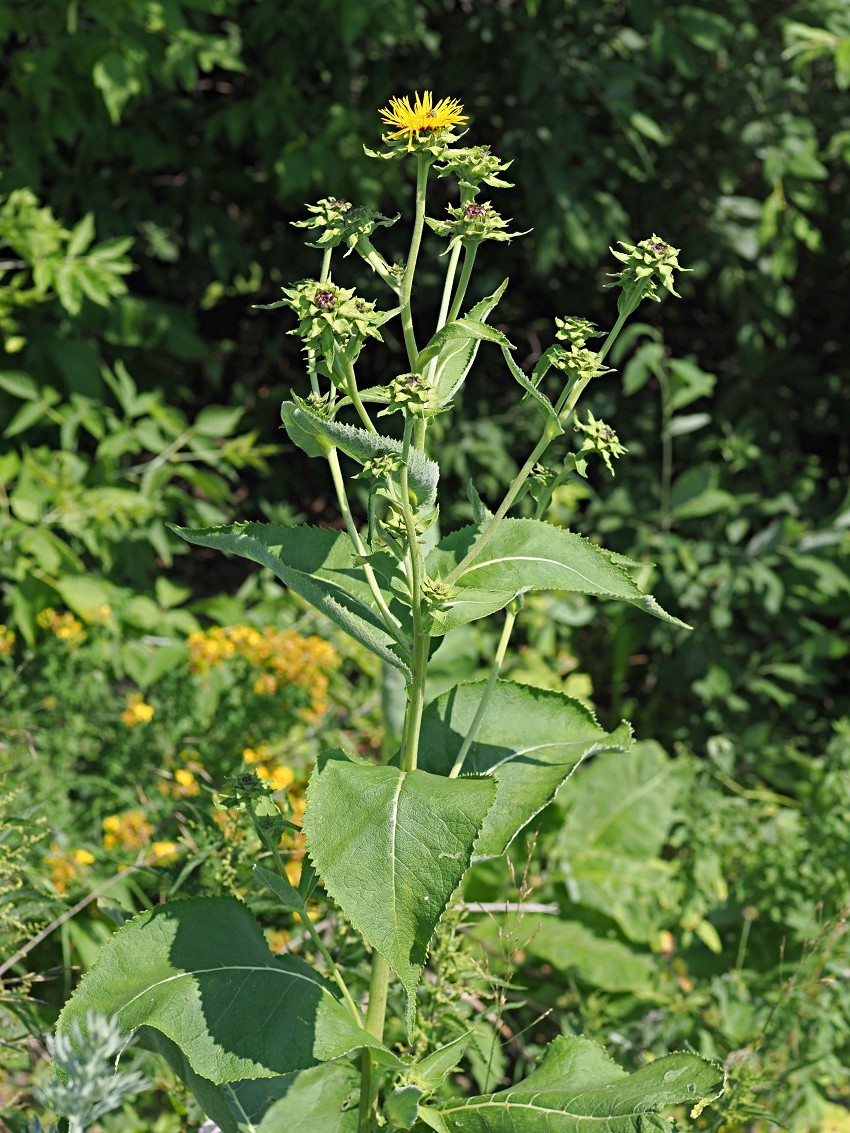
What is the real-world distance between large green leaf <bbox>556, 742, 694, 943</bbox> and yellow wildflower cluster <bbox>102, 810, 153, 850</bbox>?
1.14 metres

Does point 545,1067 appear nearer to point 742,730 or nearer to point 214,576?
point 742,730

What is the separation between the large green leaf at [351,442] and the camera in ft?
4.44

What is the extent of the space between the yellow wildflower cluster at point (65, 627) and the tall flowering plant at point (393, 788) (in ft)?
4.95

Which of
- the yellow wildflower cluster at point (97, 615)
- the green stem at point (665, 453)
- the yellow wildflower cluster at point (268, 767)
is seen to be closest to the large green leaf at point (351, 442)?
the yellow wildflower cluster at point (268, 767)

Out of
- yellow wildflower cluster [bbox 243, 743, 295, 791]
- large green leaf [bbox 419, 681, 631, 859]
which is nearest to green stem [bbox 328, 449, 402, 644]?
large green leaf [bbox 419, 681, 631, 859]

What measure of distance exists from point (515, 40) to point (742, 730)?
2341 millimetres

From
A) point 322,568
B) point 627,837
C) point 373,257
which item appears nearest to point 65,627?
point 627,837

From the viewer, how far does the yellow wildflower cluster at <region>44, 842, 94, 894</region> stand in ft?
7.86

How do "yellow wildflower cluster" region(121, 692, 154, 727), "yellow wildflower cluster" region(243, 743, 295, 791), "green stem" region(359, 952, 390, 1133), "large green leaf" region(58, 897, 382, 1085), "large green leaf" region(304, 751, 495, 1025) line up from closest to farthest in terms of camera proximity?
"large green leaf" region(304, 751, 495, 1025)
"large green leaf" region(58, 897, 382, 1085)
"green stem" region(359, 952, 390, 1133)
"yellow wildflower cluster" region(243, 743, 295, 791)
"yellow wildflower cluster" region(121, 692, 154, 727)

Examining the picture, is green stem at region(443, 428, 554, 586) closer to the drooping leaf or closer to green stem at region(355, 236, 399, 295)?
the drooping leaf

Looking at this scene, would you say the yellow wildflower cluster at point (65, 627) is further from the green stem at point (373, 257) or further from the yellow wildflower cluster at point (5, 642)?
the green stem at point (373, 257)

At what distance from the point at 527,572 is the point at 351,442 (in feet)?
0.84

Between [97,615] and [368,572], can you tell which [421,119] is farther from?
[97,615]

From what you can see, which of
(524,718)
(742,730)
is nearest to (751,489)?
(742,730)
